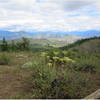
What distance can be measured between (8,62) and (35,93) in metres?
3.86

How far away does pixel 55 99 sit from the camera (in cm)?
395

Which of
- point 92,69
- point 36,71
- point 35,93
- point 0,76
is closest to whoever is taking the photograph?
point 35,93

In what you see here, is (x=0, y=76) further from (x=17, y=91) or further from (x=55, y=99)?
(x=55, y=99)

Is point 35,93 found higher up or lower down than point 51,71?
lower down

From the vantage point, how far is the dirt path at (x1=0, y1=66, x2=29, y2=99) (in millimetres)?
4372

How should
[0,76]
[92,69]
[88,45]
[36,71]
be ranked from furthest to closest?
[88,45]
[92,69]
[0,76]
[36,71]

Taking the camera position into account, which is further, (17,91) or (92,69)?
(92,69)

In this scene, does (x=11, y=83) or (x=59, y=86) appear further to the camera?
(x=11, y=83)

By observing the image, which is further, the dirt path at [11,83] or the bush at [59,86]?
the dirt path at [11,83]

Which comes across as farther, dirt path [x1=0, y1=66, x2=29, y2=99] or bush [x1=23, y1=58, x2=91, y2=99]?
dirt path [x1=0, y1=66, x2=29, y2=99]

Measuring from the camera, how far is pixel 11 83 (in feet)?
16.8

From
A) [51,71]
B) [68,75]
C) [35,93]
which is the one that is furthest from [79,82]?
[35,93]

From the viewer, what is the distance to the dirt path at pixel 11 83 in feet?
14.3

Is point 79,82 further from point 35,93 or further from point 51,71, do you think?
point 35,93
